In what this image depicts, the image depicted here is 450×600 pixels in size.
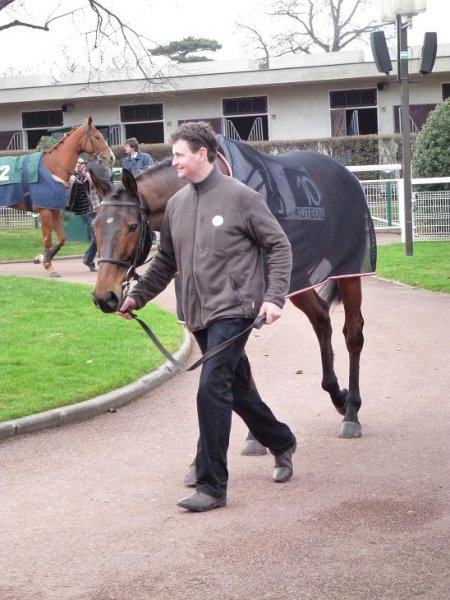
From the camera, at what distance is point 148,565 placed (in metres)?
4.96

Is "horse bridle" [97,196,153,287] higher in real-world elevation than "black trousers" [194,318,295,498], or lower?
higher

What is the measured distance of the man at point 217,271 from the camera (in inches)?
227

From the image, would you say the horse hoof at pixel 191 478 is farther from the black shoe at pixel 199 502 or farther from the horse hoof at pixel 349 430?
the horse hoof at pixel 349 430

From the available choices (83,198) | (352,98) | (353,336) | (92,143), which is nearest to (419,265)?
(92,143)

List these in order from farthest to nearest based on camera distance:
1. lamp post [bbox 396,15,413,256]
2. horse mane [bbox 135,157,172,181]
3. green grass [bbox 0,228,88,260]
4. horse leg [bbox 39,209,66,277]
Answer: green grass [bbox 0,228,88,260]
lamp post [bbox 396,15,413,256]
horse leg [bbox 39,209,66,277]
horse mane [bbox 135,157,172,181]

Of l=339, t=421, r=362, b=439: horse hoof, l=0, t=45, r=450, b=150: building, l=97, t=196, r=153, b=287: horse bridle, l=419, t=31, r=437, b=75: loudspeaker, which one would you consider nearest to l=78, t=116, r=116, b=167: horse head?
l=419, t=31, r=437, b=75: loudspeaker

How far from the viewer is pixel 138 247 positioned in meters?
6.20

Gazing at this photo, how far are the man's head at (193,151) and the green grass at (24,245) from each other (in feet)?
51.0

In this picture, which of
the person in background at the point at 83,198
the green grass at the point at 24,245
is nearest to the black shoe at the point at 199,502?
the person in background at the point at 83,198

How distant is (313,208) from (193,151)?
1618 mm

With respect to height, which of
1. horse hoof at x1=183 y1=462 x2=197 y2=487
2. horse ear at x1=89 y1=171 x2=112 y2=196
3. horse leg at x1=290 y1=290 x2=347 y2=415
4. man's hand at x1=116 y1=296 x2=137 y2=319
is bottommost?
horse hoof at x1=183 y1=462 x2=197 y2=487

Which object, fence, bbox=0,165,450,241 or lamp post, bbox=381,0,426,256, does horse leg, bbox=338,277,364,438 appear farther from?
fence, bbox=0,165,450,241

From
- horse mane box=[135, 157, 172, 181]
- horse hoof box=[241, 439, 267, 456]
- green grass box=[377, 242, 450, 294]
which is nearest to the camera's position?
horse mane box=[135, 157, 172, 181]

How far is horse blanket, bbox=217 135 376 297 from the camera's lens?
22.2 ft
